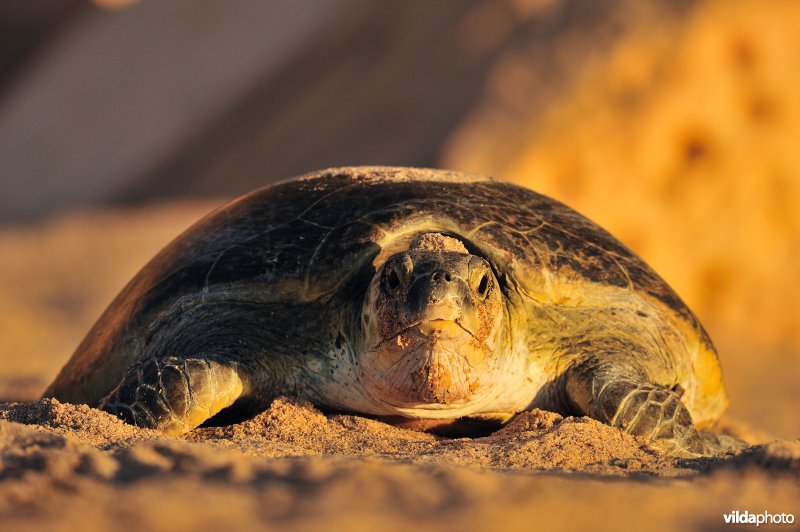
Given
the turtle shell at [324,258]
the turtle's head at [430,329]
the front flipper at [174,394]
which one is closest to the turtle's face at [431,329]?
the turtle's head at [430,329]

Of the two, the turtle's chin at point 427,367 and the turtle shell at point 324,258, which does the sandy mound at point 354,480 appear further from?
the turtle shell at point 324,258

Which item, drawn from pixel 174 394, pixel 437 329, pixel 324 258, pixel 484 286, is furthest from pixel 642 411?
pixel 174 394

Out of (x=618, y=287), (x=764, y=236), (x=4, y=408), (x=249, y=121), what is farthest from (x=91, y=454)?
(x=249, y=121)

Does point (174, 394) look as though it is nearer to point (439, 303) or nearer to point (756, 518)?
point (439, 303)

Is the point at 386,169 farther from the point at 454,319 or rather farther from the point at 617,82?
the point at 617,82

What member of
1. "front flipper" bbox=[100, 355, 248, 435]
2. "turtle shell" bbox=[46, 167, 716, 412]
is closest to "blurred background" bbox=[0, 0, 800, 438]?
"turtle shell" bbox=[46, 167, 716, 412]

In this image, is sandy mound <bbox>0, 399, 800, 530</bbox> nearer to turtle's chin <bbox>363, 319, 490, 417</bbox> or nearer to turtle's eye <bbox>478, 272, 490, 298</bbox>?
turtle's chin <bbox>363, 319, 490, 417</bbox>
